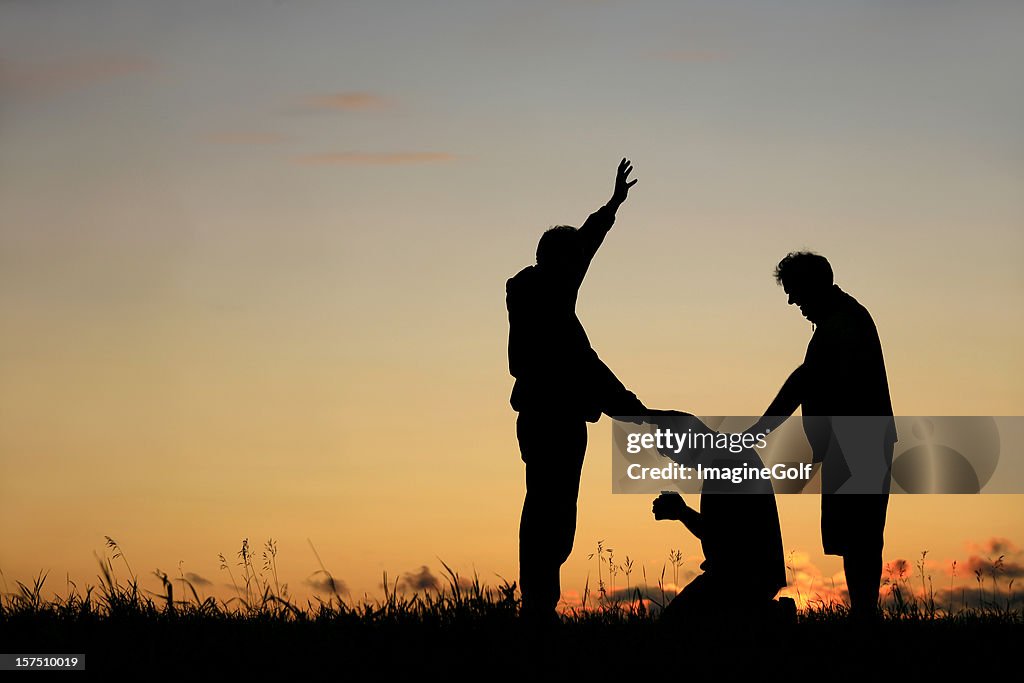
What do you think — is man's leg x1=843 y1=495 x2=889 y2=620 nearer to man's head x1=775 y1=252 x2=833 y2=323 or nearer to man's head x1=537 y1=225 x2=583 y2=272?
man's head x1=775 y1=252 x2=833 y2=323

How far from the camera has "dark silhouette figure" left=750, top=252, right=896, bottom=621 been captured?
7727mm

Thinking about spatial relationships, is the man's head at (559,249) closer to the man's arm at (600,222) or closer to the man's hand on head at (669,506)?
the man's arm at (600,222)

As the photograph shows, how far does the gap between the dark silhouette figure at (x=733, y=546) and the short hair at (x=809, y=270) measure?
139cm

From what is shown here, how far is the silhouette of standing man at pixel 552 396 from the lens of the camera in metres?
7.73

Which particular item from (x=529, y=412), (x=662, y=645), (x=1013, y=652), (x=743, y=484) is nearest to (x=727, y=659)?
(x=662, y=645)

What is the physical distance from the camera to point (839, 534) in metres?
7.84

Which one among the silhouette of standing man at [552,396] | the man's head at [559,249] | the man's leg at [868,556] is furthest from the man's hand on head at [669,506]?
the man's head at [559,249]

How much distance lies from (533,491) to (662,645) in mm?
1607

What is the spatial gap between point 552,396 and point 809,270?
6.10 feet

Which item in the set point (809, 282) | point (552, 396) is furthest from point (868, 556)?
point (552, 396)

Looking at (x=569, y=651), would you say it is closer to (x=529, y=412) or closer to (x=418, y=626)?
(x=418, y=626)

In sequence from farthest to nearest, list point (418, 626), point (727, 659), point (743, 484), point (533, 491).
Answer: point (533, 491)
point (743, 484)
point (418, 626)
point (727, 659)

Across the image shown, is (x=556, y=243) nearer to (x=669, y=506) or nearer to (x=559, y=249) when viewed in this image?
(x=559, y=249)

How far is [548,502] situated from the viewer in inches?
305
